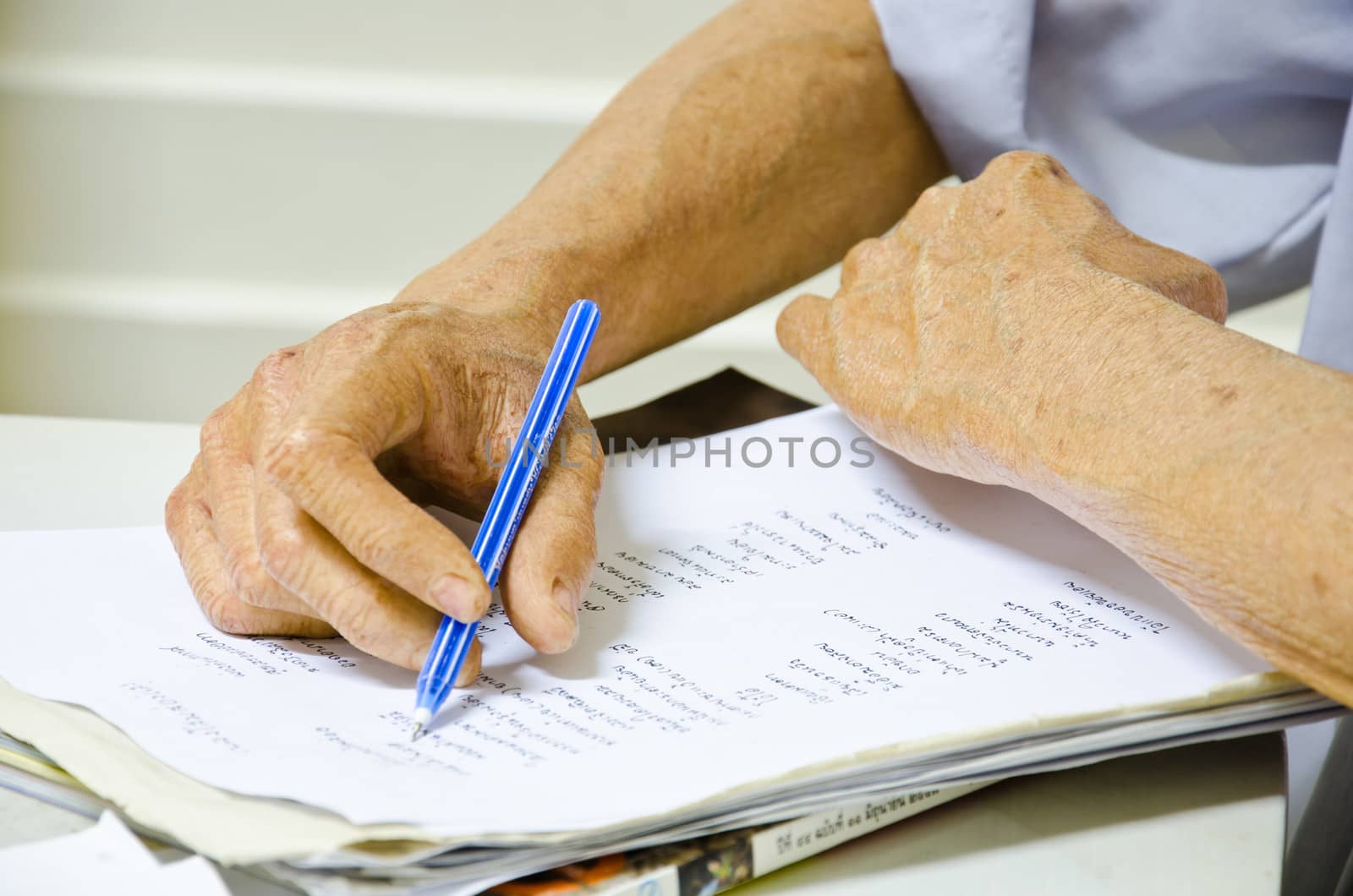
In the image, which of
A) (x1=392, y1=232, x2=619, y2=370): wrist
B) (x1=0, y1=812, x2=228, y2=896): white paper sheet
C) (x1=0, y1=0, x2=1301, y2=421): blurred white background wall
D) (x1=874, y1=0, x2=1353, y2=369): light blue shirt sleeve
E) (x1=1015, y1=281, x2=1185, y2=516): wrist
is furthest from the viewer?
Result: (x1=0, y1=0, x2=1301, y2=421): blurred white background wall

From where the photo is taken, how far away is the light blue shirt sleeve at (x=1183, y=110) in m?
0.75

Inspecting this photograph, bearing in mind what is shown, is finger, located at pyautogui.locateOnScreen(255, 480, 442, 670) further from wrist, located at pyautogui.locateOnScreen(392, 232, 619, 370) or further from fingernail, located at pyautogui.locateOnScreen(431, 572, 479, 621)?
wrist, located at pyautogui.locateOnScreen(392, 232, 619, 370)

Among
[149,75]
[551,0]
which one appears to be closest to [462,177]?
[551,0]

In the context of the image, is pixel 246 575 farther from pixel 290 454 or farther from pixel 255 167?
pixel 255 167

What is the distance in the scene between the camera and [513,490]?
19.4 inches

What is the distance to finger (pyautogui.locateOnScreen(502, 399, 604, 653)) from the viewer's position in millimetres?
462

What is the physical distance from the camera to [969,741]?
1.35ft

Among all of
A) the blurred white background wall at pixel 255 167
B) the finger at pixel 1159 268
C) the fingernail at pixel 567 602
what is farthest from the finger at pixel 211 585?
the blurred white background wall at pixel 255 167

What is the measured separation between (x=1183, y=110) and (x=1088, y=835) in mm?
572

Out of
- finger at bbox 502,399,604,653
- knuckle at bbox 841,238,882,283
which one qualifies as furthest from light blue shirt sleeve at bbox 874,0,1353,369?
finger at bbox 502,399,604,653

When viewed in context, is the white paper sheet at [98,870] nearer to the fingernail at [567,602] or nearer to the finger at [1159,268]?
the fingernail at [567,602]

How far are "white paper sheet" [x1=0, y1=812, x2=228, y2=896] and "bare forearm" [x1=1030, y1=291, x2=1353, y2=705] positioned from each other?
0.36m

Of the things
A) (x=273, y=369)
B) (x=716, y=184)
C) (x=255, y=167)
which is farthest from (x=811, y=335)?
(x=255, y=167)

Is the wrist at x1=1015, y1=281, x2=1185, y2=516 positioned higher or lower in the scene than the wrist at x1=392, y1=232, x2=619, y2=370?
lower
